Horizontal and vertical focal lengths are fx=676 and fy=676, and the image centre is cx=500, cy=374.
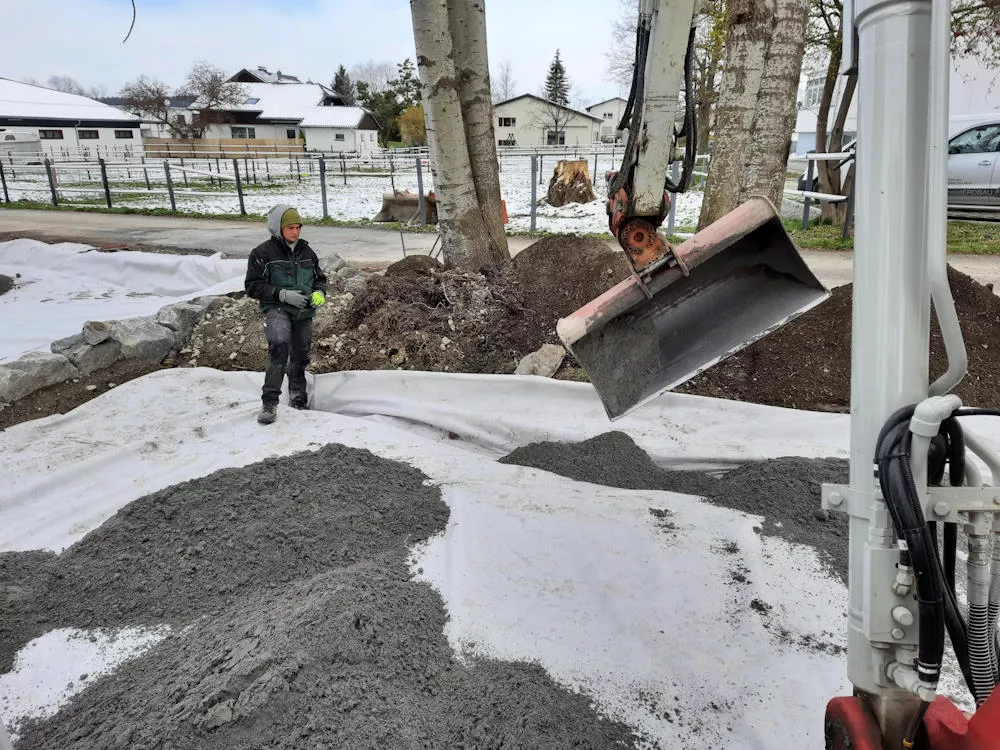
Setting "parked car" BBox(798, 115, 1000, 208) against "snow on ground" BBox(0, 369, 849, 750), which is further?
"parked car" BBox(798, 115, 1000, 208)

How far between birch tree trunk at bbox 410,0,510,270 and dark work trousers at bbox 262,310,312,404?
237 centimetres

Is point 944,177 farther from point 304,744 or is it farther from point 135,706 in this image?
point 135,706

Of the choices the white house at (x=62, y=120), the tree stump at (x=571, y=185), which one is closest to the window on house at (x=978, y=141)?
the tree stump at (x=571, y=185)

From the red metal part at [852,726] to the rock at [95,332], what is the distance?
18.7ft

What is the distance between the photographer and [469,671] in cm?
222

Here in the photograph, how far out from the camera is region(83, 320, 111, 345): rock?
17.8ft

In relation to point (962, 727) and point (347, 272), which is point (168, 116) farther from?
point (962, 727)

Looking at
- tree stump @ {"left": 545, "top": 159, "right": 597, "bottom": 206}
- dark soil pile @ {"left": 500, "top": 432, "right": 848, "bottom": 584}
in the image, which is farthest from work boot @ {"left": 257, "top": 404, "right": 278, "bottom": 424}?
tree stump @ {"left": 545, "top": 159, "right": 597, "bottom": 206}

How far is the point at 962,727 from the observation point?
4.26 ft

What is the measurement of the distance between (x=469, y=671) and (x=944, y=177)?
1.90 meters

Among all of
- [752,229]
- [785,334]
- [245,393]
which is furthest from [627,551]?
[245,393]

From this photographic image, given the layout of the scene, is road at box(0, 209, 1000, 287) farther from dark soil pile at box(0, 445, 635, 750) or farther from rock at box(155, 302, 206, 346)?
dark soil pile at box(0, 445, 635, 750)

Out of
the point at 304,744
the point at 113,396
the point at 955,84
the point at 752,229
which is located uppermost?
the point at 955,84

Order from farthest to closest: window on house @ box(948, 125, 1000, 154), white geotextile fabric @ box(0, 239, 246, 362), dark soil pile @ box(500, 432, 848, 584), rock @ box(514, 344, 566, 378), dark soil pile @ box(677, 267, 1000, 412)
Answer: window on house @ box(948, 125, 1000, 154) → white geotextile fabric @ box(0, 239, 246, 362) → rock @ box(514, 344, 566, 378) → dark soil pile @ box(677, 267, 1000, 412) → dark soil pile @ box(500, 432, 848, 584)
